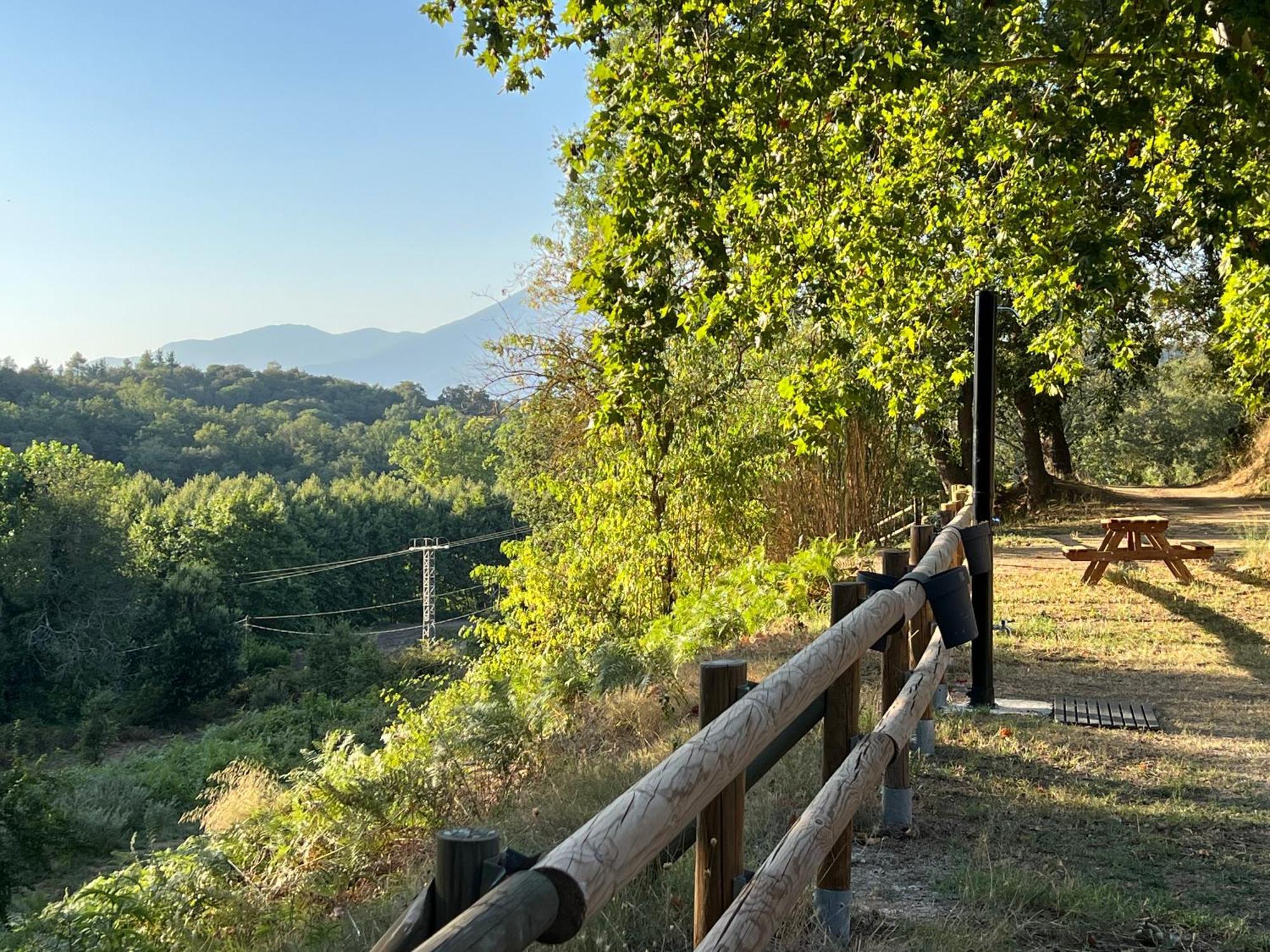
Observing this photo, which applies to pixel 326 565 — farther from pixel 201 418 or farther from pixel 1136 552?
pixel 1136 552

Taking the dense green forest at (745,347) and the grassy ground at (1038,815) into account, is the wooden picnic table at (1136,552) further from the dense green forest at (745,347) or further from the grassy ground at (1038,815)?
the grassy ground at (1038,815)

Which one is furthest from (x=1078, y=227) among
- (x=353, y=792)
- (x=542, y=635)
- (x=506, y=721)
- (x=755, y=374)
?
(x=542, y=635)

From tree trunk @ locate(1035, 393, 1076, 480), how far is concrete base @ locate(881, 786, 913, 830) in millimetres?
19559

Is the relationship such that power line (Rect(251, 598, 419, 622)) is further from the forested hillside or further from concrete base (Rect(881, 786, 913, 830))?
concrete base (Rect(881, 786, 913, 830))

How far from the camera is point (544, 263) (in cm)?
1752

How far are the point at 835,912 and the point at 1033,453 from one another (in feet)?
68.2

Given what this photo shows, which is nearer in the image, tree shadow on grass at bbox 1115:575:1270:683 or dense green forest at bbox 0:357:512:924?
tree shadow on grass at bbox 1115:575:1270:683

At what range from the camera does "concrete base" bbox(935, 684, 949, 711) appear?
6.57 m

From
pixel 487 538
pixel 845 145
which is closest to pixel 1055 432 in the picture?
pixel 845 145

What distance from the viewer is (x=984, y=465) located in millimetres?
6820

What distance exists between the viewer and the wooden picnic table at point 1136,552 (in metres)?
11.1

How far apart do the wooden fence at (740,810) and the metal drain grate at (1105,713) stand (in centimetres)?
227

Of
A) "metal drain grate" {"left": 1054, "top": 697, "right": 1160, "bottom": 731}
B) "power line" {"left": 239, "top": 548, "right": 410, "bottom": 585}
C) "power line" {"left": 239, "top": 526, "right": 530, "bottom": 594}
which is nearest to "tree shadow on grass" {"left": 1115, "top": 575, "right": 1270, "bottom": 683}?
"metal drain grate" {"left": 1054, "top": 697, "right": 1160, "bottom": 731}

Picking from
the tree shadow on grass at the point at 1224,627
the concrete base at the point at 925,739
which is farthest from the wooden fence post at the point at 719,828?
the tree shadow on grass at the point at 1224,627
